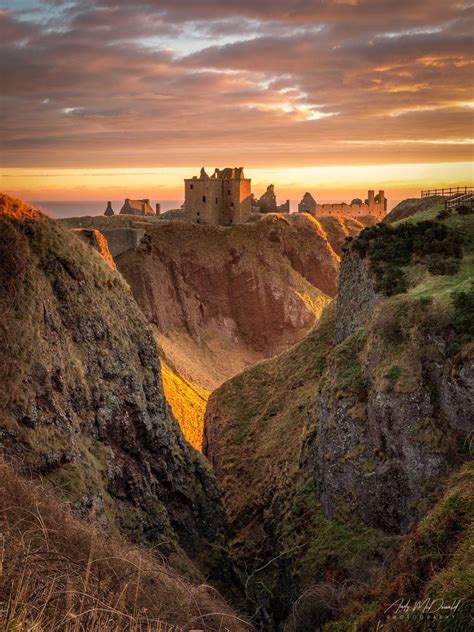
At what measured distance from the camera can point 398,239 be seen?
38.1m

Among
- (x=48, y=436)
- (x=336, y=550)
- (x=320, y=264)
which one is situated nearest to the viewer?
(x=48, y=436)

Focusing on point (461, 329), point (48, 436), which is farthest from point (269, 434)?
point (48, 436)

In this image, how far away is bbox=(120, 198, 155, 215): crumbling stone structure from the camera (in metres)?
94.5

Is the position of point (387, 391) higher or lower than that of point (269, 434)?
higher

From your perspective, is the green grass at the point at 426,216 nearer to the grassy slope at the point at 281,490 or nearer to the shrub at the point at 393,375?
the grassy slope at the point at 281,490

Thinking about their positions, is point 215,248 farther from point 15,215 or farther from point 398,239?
point 15,215

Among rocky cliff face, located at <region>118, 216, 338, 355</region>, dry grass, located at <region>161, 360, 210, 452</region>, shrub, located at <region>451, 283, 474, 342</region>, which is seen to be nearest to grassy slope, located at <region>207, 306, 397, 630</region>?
dry grass, located at <region>161, 360, 210, 452</region>

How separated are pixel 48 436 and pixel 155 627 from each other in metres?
13.7

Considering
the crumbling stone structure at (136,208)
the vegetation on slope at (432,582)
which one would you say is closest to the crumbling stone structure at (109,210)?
the crumbling stone structure at (136,208)

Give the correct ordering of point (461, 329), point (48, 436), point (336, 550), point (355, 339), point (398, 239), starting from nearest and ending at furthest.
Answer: point (48, 436) → point (461, 329) → point (336, 550) → point (355, 339) → point (398, 239)

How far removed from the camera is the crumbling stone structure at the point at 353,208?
103 meters

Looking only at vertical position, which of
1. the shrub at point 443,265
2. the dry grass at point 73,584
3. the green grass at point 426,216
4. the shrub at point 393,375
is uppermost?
the green grass at point 426,216

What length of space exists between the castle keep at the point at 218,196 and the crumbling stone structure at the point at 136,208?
13436 millimetres

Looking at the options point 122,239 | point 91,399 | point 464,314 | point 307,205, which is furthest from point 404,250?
point 307,205
